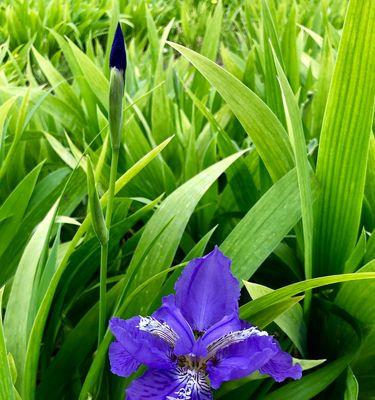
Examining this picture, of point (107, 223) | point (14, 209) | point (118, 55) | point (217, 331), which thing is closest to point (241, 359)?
point (217, 331)

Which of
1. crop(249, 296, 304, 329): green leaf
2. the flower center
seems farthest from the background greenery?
the flower center

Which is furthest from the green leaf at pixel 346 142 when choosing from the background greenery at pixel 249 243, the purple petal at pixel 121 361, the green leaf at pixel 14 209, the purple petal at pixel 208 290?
the green leaf at pixel 14 209

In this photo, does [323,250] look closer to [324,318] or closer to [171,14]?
[324,318]

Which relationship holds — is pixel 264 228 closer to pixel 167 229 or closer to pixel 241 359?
pixel 167 229

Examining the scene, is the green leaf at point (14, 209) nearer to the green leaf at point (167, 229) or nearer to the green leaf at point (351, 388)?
the green leaf at point (167, 229)

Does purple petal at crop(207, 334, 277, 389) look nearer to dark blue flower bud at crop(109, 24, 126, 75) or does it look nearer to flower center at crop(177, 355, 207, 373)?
flower center at crop(177, 355, 207, 373)

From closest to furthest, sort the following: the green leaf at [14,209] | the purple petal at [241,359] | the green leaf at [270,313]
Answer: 1. the purple petal at [241,359]
2. the green leaf at [270,313]
3. the green leaf at [14,209]
